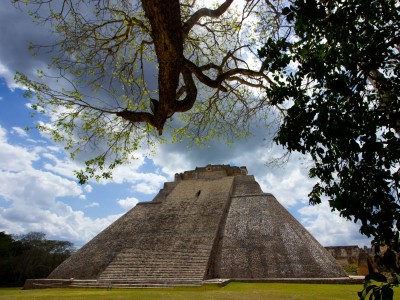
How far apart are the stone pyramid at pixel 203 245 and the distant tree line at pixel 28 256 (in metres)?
13.2

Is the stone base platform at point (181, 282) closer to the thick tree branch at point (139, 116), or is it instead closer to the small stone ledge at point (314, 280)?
the small stone ledge at point (314, 280)

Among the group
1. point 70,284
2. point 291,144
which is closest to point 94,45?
point 291,144

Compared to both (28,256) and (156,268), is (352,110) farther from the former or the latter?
(28,256)

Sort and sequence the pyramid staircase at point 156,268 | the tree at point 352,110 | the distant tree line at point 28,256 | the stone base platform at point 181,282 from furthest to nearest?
the distant tree line at point 28,256
the pyramid staircase at point 156,268
the stone base platform at point 181,282
the tree at point 352,110

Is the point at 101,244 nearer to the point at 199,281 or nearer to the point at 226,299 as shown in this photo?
the point at 199,281

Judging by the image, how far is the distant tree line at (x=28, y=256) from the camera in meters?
27.0

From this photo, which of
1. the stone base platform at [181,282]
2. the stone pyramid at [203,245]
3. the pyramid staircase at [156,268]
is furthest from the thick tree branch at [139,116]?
the stone pyramid at [203,245]

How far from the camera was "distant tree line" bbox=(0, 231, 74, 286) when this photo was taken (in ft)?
88.6

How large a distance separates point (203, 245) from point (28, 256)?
68.8 feet

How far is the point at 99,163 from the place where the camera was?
24.5ft

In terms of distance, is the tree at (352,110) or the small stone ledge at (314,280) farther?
the small stone ledge at (314,280)

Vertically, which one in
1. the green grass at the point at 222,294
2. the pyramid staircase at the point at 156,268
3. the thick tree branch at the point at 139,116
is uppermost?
the thick tree branch at the point at 139,116

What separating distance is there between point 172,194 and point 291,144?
788 inches

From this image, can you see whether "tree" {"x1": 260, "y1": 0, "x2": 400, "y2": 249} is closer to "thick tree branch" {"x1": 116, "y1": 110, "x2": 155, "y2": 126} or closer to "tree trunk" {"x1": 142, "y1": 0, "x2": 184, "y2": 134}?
"tree trunk" {"x1": 142, "y1": 0, "x2": 184, "y2": 134}
